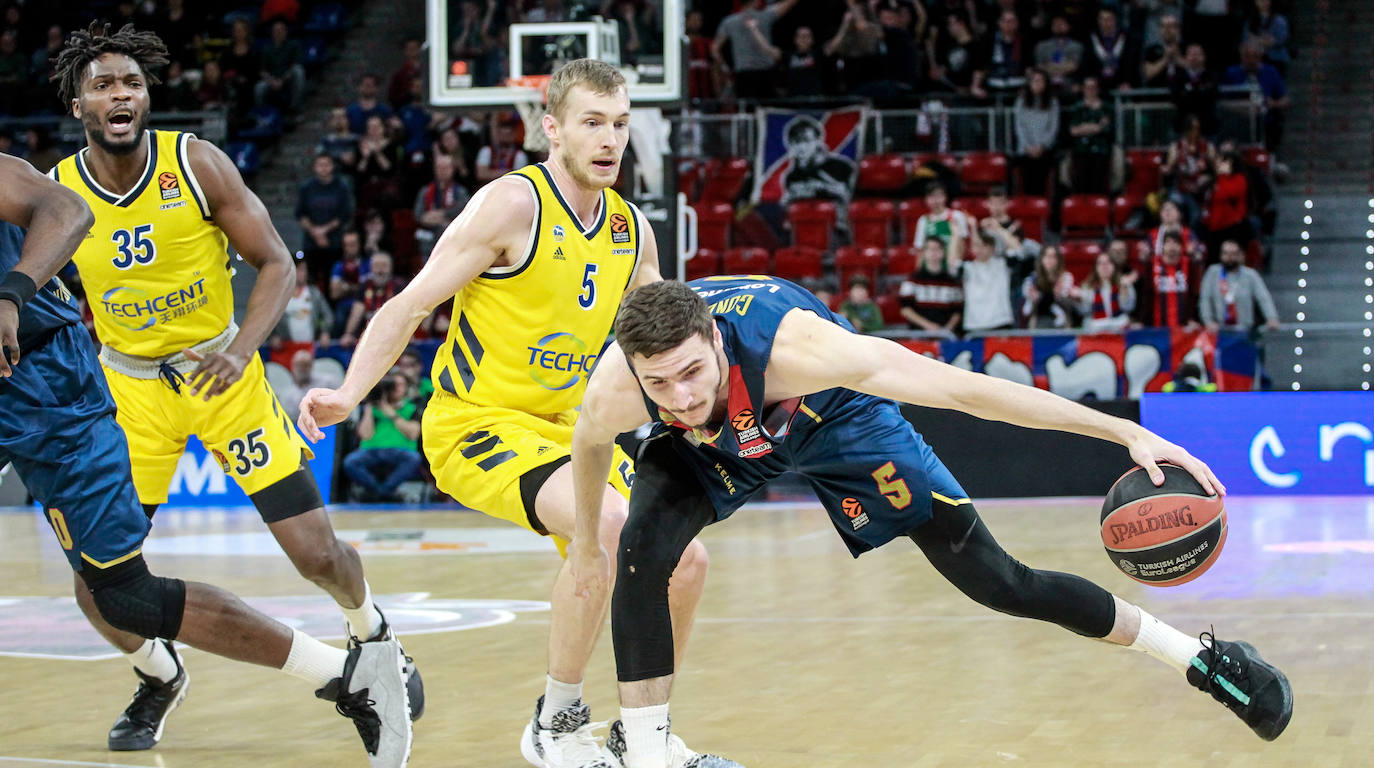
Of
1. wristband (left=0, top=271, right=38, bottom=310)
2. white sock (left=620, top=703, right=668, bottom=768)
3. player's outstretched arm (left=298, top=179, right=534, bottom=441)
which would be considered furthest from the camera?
player's outstretched arm (left=298, top=179, right=534, bottom=441)

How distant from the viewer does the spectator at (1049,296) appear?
513 inches

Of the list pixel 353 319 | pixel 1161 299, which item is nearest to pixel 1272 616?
pixel 1161 299

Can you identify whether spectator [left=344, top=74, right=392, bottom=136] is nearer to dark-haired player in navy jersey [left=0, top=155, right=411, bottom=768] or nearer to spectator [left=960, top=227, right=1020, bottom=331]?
spectator [left=960, top=227, right=1020, bottom=331]

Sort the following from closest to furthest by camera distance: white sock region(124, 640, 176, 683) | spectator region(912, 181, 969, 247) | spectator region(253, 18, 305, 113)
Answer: white sock region(124, 640, 176, 683), spectator region(912, 181, 969, 247), spectator region(253, 18, 305, 113)

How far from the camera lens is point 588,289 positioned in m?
4.62

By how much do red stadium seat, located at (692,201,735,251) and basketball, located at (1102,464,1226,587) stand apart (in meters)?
11.8

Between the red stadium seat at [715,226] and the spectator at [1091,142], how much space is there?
11.2 ft

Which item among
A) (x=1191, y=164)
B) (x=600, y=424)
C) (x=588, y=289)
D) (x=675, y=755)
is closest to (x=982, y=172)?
(x=1191, y=164)

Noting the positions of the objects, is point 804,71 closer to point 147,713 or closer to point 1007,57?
point 1007,57

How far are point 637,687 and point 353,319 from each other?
33.9 feet

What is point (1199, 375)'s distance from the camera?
464 inches

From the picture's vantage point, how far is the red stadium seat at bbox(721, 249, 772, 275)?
49.2 ft

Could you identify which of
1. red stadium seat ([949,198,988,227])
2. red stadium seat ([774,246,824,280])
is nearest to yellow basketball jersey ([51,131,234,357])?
red stadium seat ([774,246,824,280])

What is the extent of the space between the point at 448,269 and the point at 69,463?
115 centimetres
